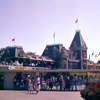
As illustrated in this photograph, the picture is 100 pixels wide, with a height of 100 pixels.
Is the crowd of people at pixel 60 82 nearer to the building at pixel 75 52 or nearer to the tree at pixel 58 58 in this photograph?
the tree at pixel 58 58

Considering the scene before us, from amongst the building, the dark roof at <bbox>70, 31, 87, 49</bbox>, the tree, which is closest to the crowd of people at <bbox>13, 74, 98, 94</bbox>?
the tree

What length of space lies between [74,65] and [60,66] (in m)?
9.24

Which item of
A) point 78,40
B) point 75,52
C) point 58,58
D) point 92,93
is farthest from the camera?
point 78,40

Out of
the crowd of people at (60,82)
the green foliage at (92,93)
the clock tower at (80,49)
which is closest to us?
the green foliage at (92,93)

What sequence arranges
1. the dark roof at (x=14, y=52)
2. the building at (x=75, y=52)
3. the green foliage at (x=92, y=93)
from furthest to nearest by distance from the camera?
1. the building at (x=75, y=52)
2. the dark roof at (x=14, y=52)
3. the green foliage at (x=92, y=93)

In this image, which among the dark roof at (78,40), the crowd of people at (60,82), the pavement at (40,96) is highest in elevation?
the dark roof at (78,40)

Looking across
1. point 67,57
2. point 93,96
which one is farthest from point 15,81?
point 67,57

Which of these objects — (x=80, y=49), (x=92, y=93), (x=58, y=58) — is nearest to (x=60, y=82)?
(x=92, y=93)

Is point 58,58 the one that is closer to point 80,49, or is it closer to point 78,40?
point 80,49

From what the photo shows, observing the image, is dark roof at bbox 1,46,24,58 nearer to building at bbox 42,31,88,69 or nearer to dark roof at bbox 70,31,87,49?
building at bbox 42,31,88,69

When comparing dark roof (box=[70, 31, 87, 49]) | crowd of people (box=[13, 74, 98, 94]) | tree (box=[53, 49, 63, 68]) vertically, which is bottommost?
crowd of people (box=[13, 74, 98, 94])

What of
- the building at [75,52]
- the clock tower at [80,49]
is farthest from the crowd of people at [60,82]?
the clock tower at [80,49]

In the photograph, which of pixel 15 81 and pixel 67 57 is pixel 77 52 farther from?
pixel 15 81

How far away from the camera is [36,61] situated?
51.5 meters
